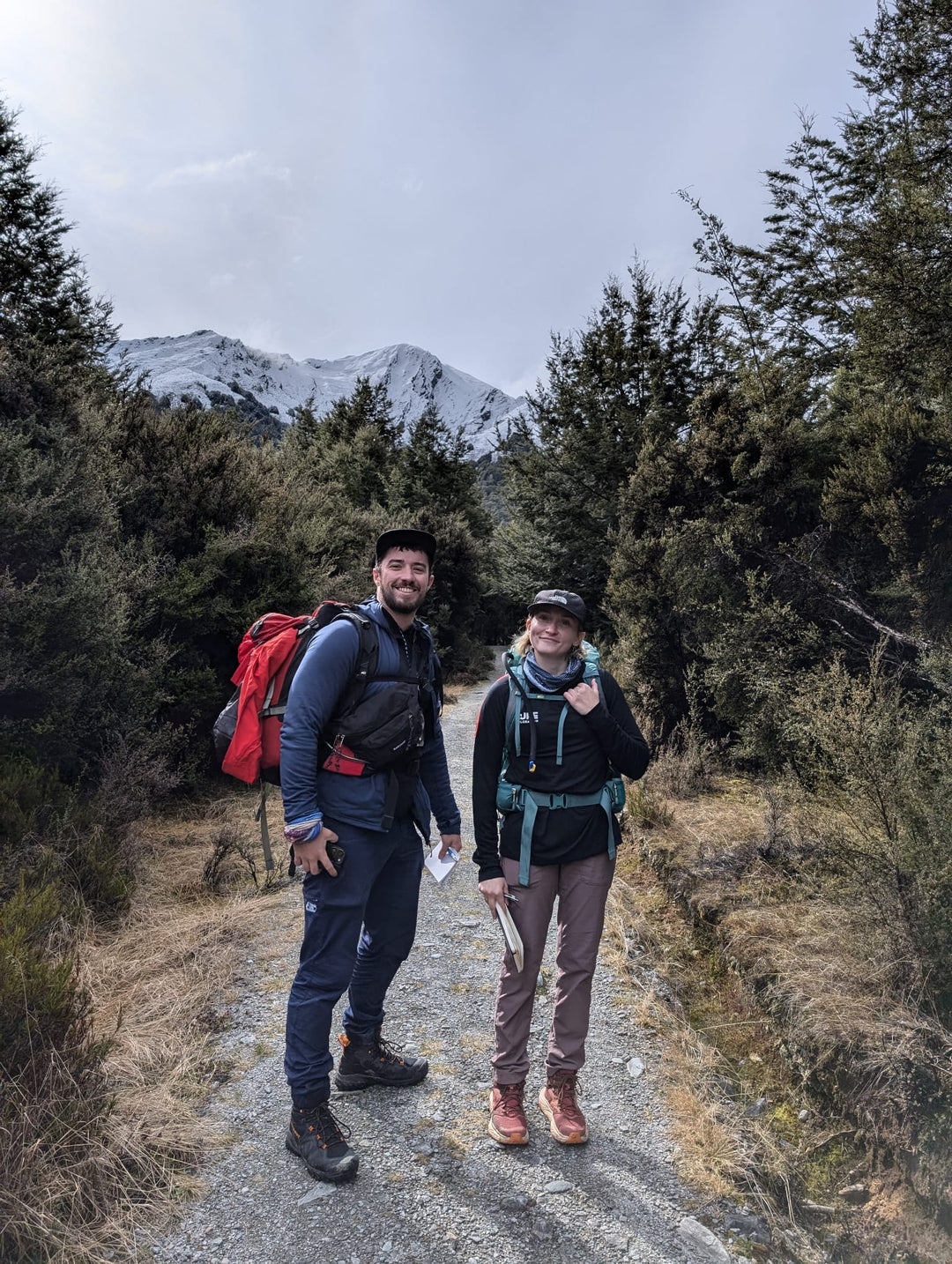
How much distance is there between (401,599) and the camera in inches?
105

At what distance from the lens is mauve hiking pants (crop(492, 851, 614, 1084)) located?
105 inches

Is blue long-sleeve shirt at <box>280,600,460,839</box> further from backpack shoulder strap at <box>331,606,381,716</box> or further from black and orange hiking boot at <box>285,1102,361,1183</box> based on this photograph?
black and orange hiking boot at <box>285,1102,361,1183</box>

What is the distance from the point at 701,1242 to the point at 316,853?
187cm

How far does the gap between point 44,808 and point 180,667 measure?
9.62 ft

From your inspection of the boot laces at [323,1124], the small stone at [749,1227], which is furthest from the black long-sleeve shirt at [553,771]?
the small stone at [749,1227]

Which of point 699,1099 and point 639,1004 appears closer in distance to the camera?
point 699,1099

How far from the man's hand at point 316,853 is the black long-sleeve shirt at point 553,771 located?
0.59 metres

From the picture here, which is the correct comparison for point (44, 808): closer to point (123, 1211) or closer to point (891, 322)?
point (123, 1211)

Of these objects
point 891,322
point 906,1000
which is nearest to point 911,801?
point 906,1000

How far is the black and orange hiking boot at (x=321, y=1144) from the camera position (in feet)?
7.82

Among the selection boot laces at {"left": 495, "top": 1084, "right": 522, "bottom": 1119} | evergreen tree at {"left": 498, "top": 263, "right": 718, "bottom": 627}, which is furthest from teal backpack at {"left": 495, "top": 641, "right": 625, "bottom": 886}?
evergreen tree at {"left": 498, "top": 263, "right": 718, "bottom": 627}

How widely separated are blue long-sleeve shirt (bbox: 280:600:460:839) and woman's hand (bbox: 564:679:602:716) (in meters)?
0.68

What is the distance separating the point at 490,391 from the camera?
188 meters

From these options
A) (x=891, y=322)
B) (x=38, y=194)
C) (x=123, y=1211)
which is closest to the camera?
(x=123, y=1211)
